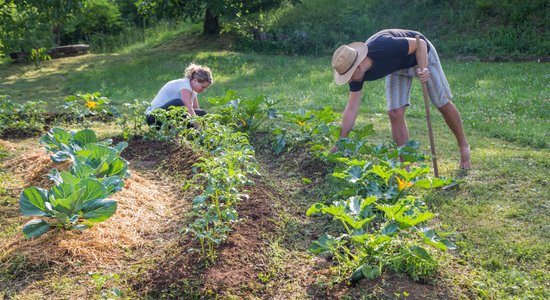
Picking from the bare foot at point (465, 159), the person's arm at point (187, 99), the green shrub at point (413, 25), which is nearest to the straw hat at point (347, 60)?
the bare foot at point (465, 159)

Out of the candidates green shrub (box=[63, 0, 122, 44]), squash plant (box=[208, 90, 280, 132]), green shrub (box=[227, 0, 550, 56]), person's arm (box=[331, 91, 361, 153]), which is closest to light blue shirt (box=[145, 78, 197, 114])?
squash plant (box=[208, 90, 280, 132])

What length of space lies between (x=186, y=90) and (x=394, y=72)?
2.51m

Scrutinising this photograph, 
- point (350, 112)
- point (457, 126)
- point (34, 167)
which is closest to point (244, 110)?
point (350, 112)

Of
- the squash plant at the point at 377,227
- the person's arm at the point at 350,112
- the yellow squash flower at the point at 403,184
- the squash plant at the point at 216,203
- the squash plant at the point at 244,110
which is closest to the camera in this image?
the squash plant at the point at 377,227

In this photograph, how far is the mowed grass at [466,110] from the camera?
3.88 m

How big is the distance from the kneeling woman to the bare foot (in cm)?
287

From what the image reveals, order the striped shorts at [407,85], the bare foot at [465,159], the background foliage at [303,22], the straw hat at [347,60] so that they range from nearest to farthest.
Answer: the straw hat at [347,60], the striped shorts at [407,85], the bare foot at [465,159], the background foliage at [303,22]

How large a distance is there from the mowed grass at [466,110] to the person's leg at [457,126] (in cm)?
13

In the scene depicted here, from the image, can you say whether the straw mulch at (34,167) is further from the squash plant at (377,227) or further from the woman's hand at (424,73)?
the woman's hand at (424,73)

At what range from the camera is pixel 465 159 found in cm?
557

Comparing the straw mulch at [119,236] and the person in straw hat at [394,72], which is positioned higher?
the person in straw hat at [394,72]

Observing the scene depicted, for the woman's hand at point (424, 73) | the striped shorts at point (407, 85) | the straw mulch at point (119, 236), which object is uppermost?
the woman's hand at point (424, 73)

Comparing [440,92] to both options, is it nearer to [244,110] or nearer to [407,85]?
[407,85]

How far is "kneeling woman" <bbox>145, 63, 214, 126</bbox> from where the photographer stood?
6.54 m
